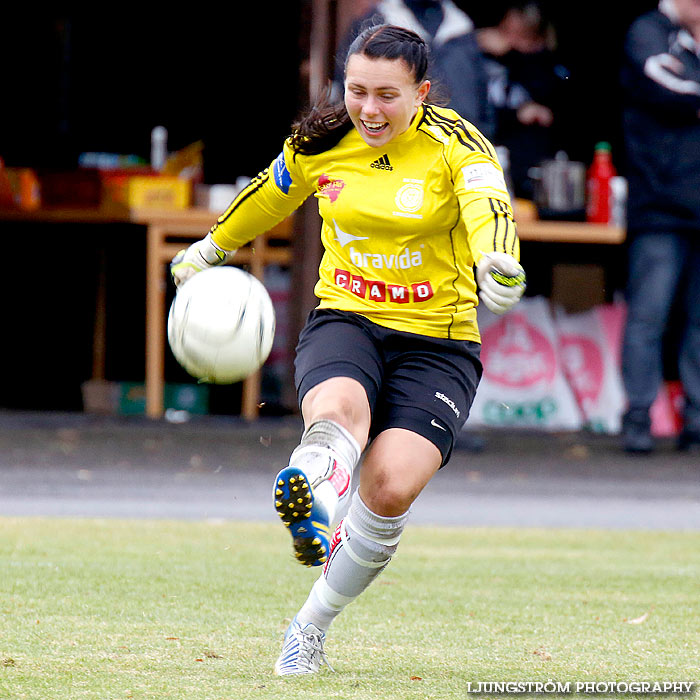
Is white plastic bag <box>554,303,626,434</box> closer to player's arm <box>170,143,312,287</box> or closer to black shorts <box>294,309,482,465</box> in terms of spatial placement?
player's arm <box>170,143,312,287</box>

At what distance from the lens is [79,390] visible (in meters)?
13.6

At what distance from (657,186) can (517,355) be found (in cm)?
216

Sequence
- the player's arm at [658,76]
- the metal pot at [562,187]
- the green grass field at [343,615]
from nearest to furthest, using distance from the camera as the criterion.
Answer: the green grass field at [343,615] → the player's arm at [658,76] → the metal pot at [562,187]

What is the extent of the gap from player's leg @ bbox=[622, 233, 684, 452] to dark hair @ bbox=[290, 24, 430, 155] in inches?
213

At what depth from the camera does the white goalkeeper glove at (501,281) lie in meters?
3.98

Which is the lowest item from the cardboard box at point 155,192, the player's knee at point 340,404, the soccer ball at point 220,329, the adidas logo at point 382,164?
the cardboard box at point 155,192

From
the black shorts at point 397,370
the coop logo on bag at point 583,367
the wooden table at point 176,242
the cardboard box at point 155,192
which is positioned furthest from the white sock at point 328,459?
A: the coop logo on bag at point 583,367

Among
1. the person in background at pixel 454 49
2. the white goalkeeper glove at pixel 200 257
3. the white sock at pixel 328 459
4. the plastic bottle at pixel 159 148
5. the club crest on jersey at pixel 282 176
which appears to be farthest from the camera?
the plastic bottle at pixel 159 148

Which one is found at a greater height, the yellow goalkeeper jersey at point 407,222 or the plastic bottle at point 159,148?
the yellow goalkeeper jersey at point 407,222

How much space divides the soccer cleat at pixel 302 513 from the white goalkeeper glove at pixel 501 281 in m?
0.71

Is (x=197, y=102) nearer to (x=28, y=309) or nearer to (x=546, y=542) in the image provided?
(x=28, y=309)

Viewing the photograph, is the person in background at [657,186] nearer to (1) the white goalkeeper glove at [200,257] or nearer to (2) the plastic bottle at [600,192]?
(2) the plastic bottle at [600,192]

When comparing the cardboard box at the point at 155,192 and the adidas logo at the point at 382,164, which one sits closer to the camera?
the adidas logo at the point at 382,164

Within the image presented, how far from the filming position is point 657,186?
9.74 metres
